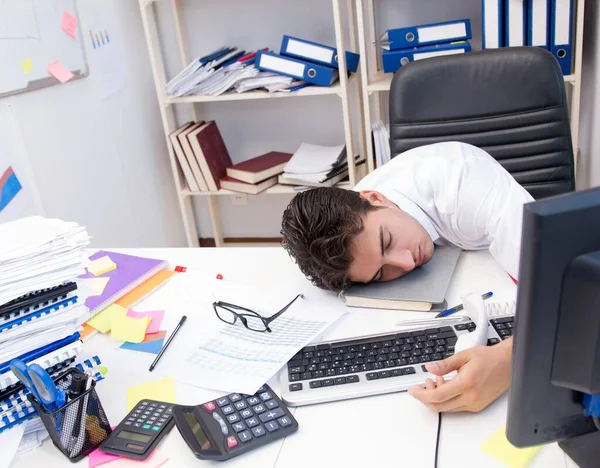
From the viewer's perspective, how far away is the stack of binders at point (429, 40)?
2078 millimetres

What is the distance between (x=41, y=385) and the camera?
0.79m

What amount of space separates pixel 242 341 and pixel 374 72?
1.77 meters

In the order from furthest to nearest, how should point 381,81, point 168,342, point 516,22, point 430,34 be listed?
point 381,81
point 430,34
point 516,22
point 168,342

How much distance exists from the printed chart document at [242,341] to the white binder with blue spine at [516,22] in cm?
140

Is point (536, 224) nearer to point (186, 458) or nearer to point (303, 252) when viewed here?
point (186, 458)

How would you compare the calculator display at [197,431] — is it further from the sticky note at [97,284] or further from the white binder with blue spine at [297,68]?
the white binder with blue spine at [297,68]

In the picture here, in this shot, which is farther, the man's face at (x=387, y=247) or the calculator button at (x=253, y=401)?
the man's face at (x=387, y=247)

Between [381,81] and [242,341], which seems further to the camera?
[381,81]

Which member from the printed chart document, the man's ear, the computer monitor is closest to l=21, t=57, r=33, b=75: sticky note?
the printed chart document

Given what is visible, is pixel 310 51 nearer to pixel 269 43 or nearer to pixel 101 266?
pixel 269 43

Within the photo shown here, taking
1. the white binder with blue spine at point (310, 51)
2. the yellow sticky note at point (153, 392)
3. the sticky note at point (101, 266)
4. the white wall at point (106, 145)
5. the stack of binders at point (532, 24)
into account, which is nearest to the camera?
the yellow sticky note at point (153, 392)

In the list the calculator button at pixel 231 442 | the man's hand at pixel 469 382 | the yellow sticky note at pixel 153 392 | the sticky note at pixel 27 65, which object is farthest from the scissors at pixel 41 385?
the sticky note at pixel 27 65

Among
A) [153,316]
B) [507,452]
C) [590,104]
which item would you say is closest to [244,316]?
[153,316]

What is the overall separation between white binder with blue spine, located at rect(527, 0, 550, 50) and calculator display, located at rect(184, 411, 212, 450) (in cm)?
182
